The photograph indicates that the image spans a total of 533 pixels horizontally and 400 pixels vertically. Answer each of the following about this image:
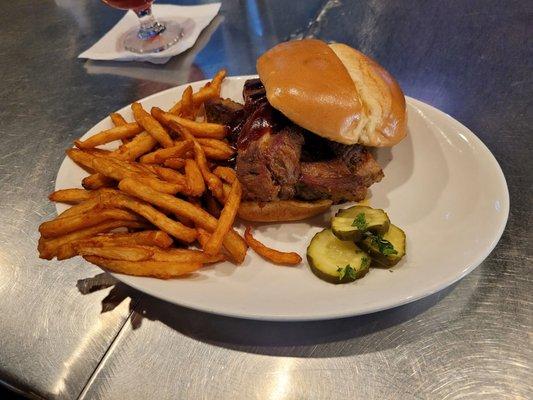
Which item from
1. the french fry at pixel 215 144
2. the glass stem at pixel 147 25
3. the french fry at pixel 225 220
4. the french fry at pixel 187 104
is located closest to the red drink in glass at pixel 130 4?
the glass stem at pixel 147 25

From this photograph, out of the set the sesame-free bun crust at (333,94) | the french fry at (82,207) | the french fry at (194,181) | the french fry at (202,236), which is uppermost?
the sesame-free bun crust at (333,94)

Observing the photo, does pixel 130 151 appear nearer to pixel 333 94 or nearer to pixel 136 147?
pixel 136 147

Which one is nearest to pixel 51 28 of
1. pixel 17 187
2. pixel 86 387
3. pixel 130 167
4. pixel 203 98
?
pixel 17 187

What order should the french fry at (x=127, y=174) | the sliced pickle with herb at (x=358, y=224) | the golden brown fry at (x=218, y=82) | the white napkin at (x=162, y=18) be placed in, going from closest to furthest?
the sliced pickle with herb at (x=358, y=224), the french fry at (x=127, y=174), the golden brown fry at (x=218, y=82), the white napkin at (x=162, y=18)

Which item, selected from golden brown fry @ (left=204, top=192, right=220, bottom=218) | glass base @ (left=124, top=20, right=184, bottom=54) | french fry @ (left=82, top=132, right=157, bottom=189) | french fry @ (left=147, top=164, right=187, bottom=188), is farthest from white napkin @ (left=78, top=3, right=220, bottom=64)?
golden brown fry @ (left=204, top=192, right=220, bottom=218)

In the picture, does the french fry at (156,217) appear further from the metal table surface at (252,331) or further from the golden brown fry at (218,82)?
the golden brown fry at (218,82)

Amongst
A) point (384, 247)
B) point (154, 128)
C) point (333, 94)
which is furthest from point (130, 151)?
point (384, 247)
